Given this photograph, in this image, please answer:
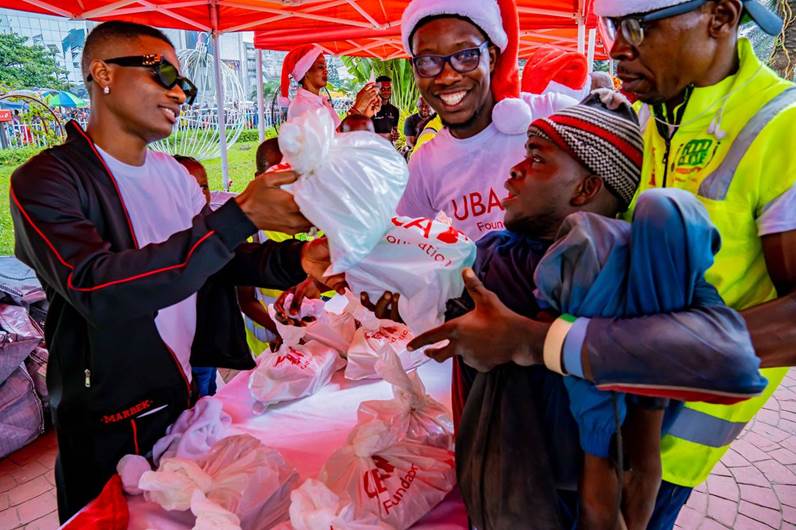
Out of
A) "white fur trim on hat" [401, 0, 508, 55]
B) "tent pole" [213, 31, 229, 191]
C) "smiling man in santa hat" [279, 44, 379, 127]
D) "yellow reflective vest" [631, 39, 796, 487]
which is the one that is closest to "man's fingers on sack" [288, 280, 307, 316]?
"white fur trim on hat" [401, 0, 508, 55]

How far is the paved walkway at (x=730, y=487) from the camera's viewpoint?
2637 mm

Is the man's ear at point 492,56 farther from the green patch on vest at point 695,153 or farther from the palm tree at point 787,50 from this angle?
the palm tree at point 787,50

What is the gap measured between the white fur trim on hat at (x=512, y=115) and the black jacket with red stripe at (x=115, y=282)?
2.87ft

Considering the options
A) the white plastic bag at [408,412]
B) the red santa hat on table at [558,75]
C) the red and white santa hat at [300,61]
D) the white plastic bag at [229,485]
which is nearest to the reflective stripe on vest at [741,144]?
the white plastic bag at [408,412]

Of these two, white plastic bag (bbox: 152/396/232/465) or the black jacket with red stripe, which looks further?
white plastic bag (bbox: 152/396/232/465)

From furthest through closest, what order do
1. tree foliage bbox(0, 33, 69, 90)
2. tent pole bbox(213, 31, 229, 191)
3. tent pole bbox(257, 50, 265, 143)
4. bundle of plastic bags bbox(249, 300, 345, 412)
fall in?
tent pole bbox(257, 50, 265, 143), tent pole bbox(213, 31, 229, 191), tree foliage bbox(0, 33, 69, 90), bundle of plastic bags bbox(249, 300, 345, 412)

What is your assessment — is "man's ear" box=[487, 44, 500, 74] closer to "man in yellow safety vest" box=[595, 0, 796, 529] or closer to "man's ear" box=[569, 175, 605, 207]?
"man in yellow safety vest" box=[595, 0, 796, 529]

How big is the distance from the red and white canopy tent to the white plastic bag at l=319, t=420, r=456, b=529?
17.9ft

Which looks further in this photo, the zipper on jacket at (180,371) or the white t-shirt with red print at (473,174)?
the white t-shirt with red print at (473,174)

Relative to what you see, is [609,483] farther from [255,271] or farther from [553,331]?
[255,271]

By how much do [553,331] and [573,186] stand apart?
0.40 metres

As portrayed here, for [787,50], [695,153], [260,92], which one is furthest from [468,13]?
[260,92]

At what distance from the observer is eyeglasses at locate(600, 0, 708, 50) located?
43.3 inches

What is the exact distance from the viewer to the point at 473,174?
6.29 feet
